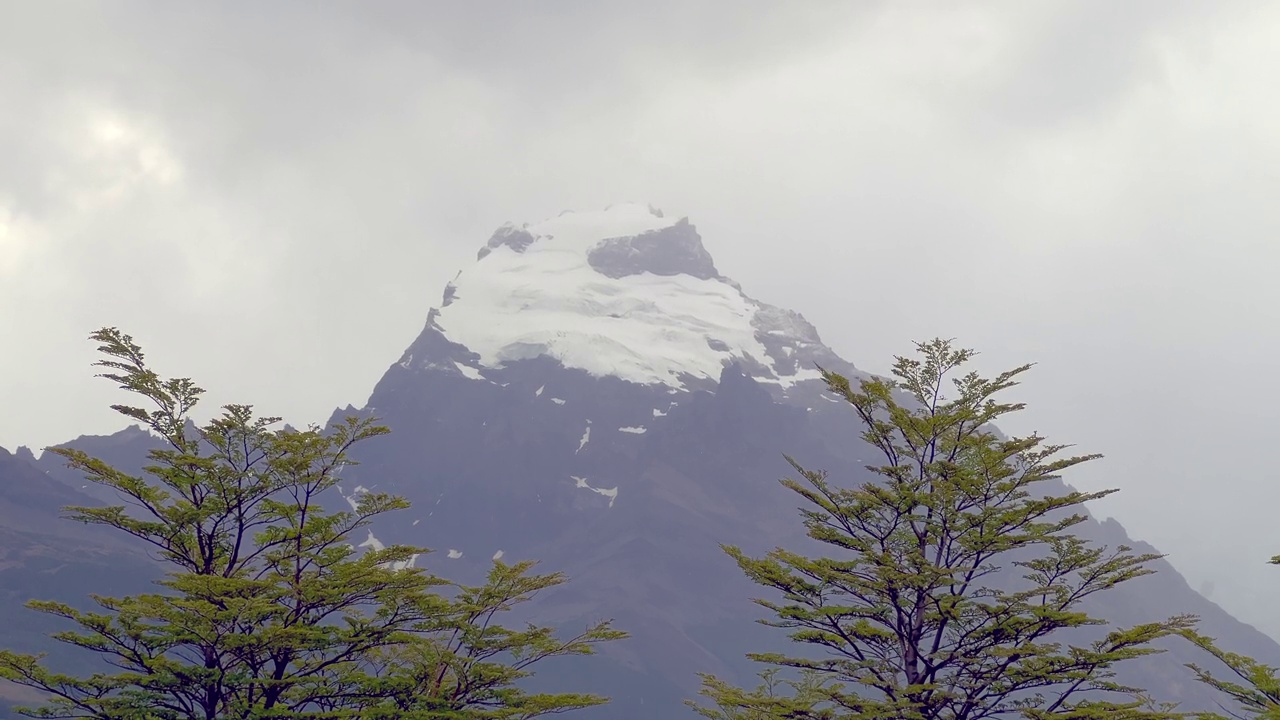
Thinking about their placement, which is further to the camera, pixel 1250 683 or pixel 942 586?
pixel 942 586

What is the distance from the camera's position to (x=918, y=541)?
28516 millimetres

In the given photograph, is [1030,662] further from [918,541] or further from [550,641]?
[550,641]

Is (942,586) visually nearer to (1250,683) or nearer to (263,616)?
(1250,683)

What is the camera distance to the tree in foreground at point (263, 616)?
84.8ft

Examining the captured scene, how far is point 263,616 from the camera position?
26.6 m

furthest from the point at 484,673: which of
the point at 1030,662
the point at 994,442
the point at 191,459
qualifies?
the point at 994,442

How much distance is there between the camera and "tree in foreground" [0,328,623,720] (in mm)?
25859

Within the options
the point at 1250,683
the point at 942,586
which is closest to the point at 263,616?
the point at 942,586

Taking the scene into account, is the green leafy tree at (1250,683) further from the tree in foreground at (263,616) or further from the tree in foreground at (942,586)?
the tree in foreground at (263,616)

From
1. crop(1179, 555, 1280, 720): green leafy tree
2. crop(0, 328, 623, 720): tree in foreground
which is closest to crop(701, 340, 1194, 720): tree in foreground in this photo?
crop(1179, 555, 1280, 720): green leafy tree

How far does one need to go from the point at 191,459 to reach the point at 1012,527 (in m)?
23.3

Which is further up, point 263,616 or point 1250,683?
point 1250,683

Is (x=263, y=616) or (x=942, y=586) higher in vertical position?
(x=942, y=586)

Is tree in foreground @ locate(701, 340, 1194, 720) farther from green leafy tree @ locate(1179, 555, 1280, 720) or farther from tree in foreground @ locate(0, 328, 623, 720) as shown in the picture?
tree in foreground @ locate(0, 328, 623, 720)
